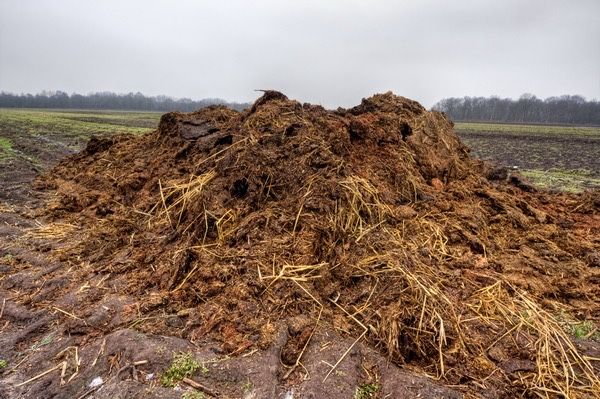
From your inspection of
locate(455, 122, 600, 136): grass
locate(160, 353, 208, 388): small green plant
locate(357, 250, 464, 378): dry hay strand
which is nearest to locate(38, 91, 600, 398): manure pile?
locate(357, 250, 464, 378): dry hay strand

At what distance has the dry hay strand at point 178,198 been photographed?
187 inches

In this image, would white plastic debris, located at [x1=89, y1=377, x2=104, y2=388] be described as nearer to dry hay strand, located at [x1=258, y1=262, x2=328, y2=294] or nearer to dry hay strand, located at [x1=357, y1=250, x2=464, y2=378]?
dry hay strand, located at [x1=258, y1=262, x2=328, y2=294]

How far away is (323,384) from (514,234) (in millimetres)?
3674

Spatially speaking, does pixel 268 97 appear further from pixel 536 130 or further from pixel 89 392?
pixel 536 130

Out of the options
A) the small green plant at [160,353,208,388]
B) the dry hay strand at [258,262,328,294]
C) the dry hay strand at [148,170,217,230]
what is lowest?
the small green plant at [160,353,208,388]

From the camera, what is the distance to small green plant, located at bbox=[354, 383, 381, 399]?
8.47 ft

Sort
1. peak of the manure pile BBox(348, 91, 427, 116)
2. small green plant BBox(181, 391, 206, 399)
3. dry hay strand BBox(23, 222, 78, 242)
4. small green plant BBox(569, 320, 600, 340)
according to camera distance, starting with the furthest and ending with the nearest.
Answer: peak of the manure pile BBox(348, 91, 427, 116) < dry hay strand BBox(23, 222, 78, 242) < small green plant BBox(569, 320, 600, 340) < small green plant BBox(181, 391, 206, 399)

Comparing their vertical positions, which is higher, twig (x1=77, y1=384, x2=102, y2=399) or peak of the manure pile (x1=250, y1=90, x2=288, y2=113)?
peak of the manure pile (x1=250, y1=90, x2=288, y2=113)

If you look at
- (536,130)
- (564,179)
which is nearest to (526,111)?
(536,130)

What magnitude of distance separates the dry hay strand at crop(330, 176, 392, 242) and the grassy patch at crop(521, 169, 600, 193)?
7.17 meters

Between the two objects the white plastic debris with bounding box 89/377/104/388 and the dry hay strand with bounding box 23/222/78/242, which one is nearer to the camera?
the white plastic debris with bounding box 89/377/104/388

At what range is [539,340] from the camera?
3.13m

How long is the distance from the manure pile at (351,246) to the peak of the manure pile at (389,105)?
1.54 feet

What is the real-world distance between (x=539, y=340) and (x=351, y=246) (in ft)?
5.68
